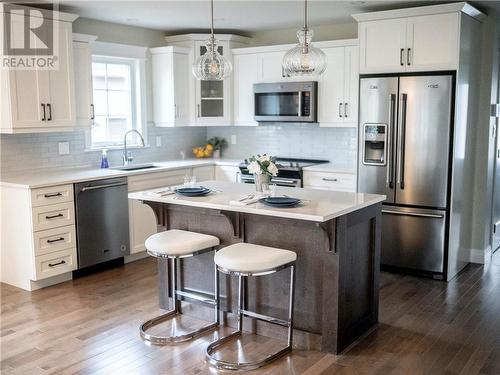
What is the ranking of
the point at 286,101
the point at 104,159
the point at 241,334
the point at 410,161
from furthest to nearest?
the point at 286,101 < the point at 104,159 < the point at 410,161 < the point at 241,334

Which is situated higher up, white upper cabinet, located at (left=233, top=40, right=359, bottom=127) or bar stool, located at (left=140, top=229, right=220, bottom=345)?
white upper cabinet, located at (left=233, top=40, right=359, bottom=127)

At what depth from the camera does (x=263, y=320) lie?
3684 mm

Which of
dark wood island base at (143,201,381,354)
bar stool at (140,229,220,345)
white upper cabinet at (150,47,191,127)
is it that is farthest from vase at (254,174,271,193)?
white upper cabinet at (150,47,191,127)

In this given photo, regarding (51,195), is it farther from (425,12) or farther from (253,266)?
(425,12)

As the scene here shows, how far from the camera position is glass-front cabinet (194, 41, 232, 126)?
6441 mm

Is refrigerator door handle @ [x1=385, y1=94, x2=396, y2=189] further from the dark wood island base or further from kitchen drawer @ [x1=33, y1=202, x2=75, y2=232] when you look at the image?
kitchen drawer @ [x1=33, y1=202, x2=75, y2=232]

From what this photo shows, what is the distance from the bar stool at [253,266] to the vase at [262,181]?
526 millimetres

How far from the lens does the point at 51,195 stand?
4648 millimetres

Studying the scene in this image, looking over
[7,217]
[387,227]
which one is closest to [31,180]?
[7,217]

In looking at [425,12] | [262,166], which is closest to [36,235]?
[262,166]

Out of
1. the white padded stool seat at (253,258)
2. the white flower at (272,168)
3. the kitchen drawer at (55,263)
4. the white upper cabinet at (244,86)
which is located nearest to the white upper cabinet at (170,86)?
the white upper cabinet at (244,86)

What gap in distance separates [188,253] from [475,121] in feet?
11.0

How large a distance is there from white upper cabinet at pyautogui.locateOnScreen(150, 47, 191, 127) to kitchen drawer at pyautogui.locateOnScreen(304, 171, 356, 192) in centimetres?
171

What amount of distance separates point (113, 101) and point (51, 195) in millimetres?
1728
